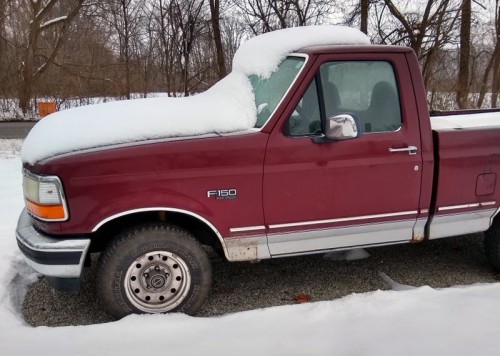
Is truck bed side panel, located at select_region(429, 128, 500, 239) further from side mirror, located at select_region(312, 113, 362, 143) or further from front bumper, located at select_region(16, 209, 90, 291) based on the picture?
front bumper, located at select_region(16, 209, 90, 291)

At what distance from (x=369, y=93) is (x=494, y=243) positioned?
1.86 meters

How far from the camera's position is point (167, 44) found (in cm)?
2422

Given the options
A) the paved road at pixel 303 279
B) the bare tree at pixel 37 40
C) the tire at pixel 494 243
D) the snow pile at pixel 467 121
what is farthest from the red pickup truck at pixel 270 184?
the bare tree at pixel 37 40

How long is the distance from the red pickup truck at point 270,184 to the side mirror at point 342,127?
1cm

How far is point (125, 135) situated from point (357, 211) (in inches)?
73.2

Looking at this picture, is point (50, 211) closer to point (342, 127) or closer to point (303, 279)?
point (342, 127)

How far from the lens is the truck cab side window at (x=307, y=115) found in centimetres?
332

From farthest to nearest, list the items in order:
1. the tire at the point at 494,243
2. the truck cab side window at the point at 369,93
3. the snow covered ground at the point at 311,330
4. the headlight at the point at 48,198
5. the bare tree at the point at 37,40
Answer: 1. the bare tree at the point at 37,40
2. the tire at the point at 494,243
3. the truck cab side window at the point at 369,93
4. the headlight at the point at 48,198
5. the snow covered ground at the point at 311,330

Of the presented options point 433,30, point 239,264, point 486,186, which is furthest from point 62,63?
point 486,186

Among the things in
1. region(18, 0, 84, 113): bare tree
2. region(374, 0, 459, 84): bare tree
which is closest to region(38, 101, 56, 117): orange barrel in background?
region(18, 0, 84, 113): bare tree

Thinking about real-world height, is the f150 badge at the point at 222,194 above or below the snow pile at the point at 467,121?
below

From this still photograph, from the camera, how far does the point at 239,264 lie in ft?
14.4

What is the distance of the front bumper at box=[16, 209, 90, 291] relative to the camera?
2979 millimetres

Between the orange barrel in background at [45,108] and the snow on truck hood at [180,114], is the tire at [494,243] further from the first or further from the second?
the orange barrel in background at [45,108]
